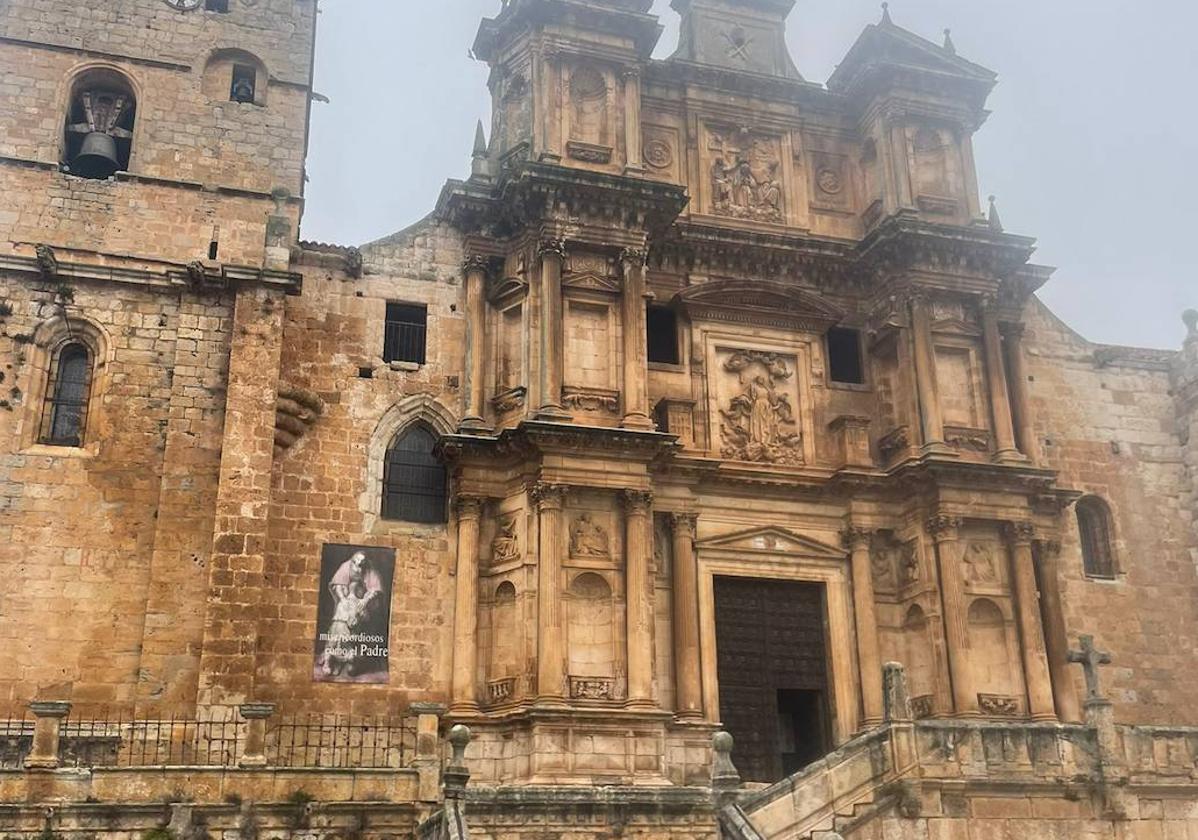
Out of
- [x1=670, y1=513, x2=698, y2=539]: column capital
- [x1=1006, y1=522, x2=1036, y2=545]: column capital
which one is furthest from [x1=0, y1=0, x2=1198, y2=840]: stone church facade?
[x1=670, y1=513, x2=698, y2=539]: column capital

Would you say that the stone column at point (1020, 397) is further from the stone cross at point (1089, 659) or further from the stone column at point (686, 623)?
the stone column at point (686, 623)

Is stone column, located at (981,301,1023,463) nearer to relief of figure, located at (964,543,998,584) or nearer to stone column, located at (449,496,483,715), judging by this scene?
relief of figure, located at (964,543,998,584)

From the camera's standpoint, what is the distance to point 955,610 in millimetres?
21406

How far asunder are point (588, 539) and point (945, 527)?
6491 millimetres

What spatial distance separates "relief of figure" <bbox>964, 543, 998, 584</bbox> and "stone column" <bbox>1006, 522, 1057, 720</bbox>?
0.36m

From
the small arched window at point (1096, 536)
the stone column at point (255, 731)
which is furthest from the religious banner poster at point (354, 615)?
the small arched window at point (1096, 536)

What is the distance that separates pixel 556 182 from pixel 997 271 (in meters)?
8.95

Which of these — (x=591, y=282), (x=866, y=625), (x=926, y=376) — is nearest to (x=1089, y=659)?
(x=866, y=625)

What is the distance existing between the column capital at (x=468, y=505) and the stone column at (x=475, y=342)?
124 centimetres

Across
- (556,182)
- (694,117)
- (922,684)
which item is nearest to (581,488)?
(556,182)

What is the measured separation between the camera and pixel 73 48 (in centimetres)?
2209

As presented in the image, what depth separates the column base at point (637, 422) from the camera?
20859 millimetres

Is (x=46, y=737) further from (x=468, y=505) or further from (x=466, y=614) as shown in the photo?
(x=468, y=505)

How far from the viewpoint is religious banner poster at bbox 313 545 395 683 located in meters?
19.9
